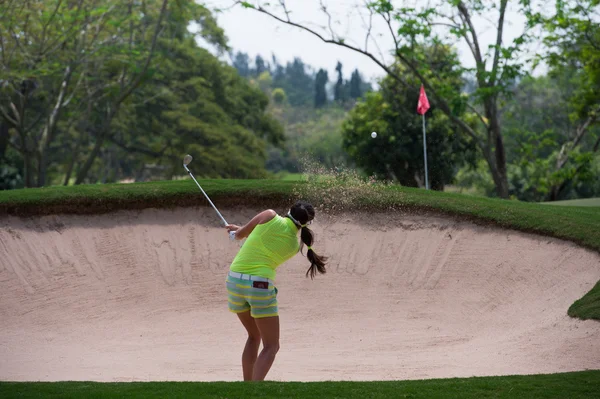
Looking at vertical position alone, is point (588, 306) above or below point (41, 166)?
below

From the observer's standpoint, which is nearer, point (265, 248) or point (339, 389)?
point (339, 389)

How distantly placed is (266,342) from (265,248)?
968 millimetres

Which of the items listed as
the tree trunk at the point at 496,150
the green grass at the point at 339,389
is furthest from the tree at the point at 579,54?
the green grass at the point at 339,389

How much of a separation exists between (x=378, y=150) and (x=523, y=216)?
96.0 feet

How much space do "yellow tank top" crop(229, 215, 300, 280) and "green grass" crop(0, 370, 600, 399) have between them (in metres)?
1.11

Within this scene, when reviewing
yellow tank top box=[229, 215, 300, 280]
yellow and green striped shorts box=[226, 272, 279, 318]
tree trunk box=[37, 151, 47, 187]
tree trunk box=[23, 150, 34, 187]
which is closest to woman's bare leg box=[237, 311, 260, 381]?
yellow and green striped shorts box=[226, 272, 279, 318]

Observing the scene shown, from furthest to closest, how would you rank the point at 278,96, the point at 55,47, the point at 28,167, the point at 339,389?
the point at 278,96, the point at 55,47, the point at 28,167, the point at 339,389

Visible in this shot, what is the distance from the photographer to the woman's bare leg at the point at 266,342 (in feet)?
26.7

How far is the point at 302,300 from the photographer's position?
48.3 feet

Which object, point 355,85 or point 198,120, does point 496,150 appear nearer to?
point 198,120

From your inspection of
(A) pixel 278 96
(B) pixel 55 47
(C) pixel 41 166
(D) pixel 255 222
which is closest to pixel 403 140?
(B) pixel 55 47

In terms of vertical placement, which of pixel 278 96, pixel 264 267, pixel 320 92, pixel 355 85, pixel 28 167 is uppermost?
pixel 355 85

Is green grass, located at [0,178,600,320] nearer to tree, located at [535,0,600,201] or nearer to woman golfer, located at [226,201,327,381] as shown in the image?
woman golfer, located at [226,201,327,381]

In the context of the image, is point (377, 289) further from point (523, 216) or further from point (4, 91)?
point (4, 91)
